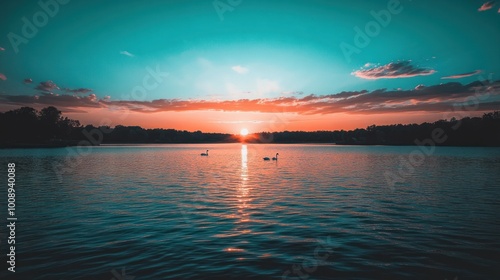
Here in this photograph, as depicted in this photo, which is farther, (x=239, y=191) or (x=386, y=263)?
(x=239, y=191)

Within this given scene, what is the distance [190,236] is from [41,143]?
20251 cm

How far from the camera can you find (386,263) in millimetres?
11273

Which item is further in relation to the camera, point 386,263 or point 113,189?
point 113,189

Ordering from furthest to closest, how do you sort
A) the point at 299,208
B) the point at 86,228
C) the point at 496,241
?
the point at 299,208
the point at 86,228
the point at 496,241

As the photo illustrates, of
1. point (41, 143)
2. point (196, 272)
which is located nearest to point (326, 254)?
point (196, 272)

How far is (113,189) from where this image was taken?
29.8m

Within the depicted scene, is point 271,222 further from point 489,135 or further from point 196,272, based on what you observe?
point 489,135

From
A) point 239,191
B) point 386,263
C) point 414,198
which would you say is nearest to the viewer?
point 386,263

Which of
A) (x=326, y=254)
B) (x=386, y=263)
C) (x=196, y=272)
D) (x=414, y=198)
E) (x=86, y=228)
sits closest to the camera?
(x=196, y=272)

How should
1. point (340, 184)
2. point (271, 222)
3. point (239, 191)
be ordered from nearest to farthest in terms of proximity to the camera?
point (271, 222)
point (239, 191)
point (340, 184)

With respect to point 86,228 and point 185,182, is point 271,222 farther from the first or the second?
point 185,182

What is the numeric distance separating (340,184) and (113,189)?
24.1m

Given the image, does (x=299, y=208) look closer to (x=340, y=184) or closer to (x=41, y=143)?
(x=340, y=184)

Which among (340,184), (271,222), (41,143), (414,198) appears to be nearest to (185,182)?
(340,184)
